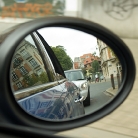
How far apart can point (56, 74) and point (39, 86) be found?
0.33m

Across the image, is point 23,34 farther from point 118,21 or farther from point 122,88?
point 118,21

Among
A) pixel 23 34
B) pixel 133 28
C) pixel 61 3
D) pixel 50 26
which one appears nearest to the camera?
pixel 23 34

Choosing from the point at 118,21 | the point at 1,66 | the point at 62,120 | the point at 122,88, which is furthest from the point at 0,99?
the point at 118,21

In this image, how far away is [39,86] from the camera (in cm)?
204

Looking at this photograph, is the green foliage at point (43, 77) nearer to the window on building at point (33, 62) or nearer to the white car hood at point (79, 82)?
the window on building at point (33, 62)

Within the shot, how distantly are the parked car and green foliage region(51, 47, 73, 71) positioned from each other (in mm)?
40

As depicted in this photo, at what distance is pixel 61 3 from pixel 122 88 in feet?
27.2

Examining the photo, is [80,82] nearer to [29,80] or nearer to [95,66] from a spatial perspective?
[95,66]

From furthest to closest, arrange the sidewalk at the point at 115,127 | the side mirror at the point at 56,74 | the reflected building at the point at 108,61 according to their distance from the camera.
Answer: the sidewalk at the point at 115,127
the reflected building at the point at 108,61
the side mirror at the point at 56,74

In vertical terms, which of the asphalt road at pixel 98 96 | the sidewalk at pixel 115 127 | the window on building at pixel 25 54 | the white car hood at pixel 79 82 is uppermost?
the window on building at pixel 25 54

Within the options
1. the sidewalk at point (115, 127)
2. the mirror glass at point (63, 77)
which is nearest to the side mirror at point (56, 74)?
the mirror glass at point (63, 77)

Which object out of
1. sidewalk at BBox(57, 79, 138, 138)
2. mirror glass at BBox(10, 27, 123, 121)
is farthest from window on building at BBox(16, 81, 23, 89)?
sidewalk at BBox(57, 79, 138, 138)

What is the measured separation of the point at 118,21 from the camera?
31.6 feet

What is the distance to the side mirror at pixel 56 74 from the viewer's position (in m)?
1.64
